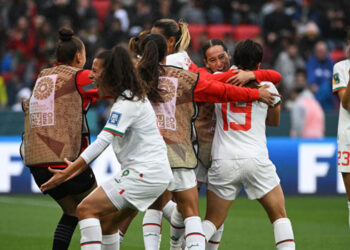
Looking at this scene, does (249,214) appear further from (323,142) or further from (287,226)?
(287,226)

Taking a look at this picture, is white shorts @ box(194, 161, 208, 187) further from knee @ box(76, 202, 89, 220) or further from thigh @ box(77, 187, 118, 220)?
knee @ box(76, 202, 89, 220)

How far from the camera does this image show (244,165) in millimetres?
6043

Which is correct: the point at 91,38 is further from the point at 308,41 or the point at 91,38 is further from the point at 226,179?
the point at 226,179

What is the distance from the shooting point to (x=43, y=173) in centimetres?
611

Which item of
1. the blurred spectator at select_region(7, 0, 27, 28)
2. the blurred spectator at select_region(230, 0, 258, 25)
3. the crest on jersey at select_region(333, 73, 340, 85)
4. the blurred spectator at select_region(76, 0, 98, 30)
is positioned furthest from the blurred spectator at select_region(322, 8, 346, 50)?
the crest on jersey at select_region(333, 73, 340, 85)

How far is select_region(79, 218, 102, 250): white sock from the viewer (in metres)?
5.30

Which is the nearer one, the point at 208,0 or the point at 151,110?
the point at 151,110

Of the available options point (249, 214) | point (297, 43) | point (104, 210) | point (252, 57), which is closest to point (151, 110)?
point (104, 210)

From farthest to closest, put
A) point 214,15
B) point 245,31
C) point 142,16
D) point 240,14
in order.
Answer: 1. point 240,14
2. point 214,15
3. point 245,31
4. point 142,16

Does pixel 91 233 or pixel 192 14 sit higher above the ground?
pixel 192 14

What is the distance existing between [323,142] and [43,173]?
7.80 meters

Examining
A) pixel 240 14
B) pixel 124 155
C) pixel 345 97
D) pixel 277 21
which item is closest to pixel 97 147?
pixel 124 155

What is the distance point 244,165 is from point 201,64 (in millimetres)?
10316

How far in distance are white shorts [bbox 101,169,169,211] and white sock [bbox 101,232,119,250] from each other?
469 millimetres
